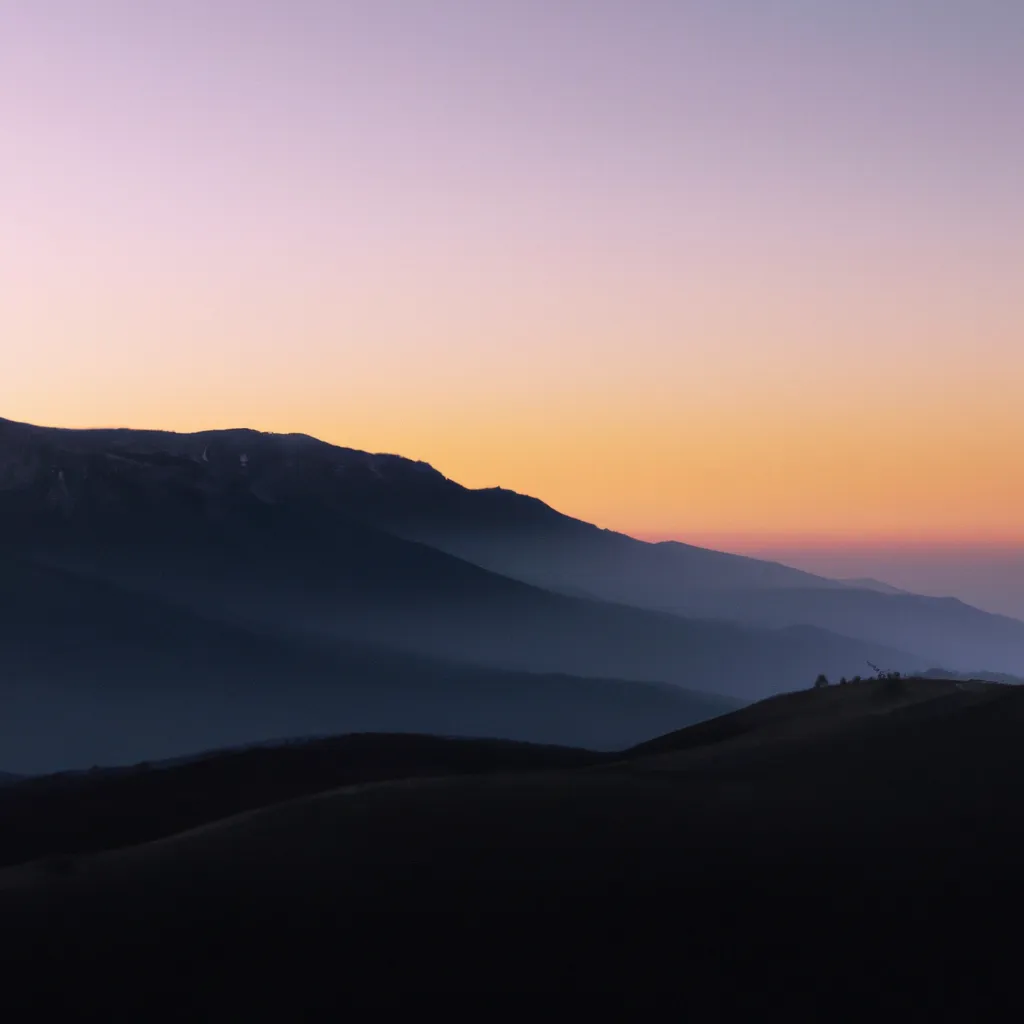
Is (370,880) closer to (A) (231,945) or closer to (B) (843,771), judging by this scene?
(A) (231,945)

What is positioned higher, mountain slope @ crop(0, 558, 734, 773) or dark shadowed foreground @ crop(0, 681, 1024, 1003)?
dark shadowed foreground @ crop(0, 681, 1024, 1003)

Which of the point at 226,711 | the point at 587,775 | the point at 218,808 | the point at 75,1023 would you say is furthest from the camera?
the point at 226,711

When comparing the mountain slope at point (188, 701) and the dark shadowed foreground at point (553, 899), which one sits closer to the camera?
the dark shadowed foreground at point (553, 899)

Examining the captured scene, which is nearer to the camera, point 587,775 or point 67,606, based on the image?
point 587,775

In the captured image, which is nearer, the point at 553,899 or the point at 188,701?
the point at 553,899

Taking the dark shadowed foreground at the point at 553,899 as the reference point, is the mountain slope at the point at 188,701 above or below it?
below

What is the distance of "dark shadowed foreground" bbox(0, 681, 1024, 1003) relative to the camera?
11.9m

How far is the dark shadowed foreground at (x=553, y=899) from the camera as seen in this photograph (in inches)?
468

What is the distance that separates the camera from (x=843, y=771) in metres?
19.7

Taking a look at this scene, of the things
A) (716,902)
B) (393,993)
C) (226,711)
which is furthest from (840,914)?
(226,711)

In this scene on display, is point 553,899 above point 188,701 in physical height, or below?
above

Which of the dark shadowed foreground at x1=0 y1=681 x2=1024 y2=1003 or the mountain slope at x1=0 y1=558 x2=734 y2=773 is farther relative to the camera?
the mountain slope at x1=0 y1=558 x2=734 y2=773

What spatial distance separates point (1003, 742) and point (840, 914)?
8.90 meters

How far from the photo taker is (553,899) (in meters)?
13.4
